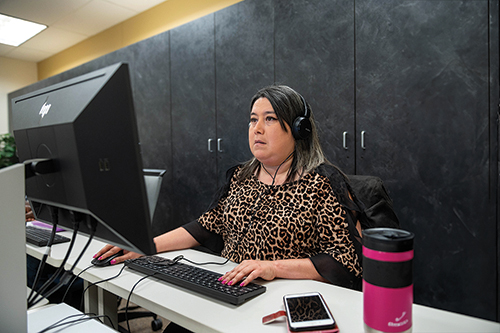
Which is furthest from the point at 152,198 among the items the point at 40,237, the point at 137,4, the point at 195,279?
the point at 137,4

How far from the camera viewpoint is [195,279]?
861 millimetres

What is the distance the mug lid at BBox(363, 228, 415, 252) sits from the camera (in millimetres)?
529

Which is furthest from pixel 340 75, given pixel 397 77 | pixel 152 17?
pixel 152 17

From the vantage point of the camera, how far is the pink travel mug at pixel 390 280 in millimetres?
531

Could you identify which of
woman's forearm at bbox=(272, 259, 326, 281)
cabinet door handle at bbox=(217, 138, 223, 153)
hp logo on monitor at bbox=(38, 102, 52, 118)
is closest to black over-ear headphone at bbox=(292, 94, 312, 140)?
woman's forearm at bbox=(272, 259, 326, 281)

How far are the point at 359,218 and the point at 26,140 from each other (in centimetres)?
101

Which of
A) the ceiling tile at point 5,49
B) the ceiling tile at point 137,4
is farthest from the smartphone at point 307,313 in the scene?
the ceiling tile at point 5,49

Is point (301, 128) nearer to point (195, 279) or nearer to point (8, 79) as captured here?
point (195, 279)

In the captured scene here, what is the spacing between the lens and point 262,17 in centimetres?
221

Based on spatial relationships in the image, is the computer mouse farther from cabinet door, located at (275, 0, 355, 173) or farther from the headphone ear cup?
cabinet door, located at (275, 0, 355, 173)

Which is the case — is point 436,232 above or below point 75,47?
below

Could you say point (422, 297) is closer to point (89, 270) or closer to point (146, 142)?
point (89, 270)

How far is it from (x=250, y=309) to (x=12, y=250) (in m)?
0.48

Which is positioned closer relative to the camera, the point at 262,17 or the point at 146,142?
the point at 262,17
